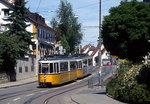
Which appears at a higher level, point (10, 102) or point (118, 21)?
point (118, 21)

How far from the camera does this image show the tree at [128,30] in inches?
742

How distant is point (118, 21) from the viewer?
65.9 ft

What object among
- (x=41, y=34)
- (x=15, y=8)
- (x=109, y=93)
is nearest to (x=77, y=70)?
(x=15, y=8)

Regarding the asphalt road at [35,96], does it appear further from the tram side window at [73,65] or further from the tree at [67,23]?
the tree at [67,23]

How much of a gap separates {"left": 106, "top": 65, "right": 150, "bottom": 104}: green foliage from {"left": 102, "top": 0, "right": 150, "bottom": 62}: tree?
1.02 m

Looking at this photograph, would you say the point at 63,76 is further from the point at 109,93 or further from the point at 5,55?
the point at 109,93

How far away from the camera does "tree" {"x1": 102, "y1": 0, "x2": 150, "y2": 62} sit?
18.8 meters

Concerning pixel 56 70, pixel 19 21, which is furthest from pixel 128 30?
pixel 19 21

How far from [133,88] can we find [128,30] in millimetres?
3042

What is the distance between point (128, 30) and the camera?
19.3 m

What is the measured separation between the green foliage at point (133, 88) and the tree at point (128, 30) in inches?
40.2

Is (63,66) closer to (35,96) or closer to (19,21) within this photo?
(35,96)

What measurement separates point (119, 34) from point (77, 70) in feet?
77.1

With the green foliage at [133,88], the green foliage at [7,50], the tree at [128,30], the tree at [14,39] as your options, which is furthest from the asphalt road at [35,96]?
the tree at [14,39]
